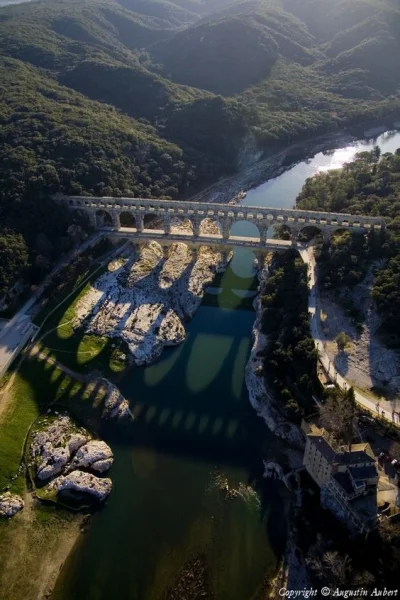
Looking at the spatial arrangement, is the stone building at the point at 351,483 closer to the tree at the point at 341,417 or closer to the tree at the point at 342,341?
the tree at the point at 341,417

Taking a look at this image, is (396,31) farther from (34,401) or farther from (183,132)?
(34,401)

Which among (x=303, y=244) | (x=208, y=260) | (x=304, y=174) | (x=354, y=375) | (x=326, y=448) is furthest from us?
(x=304, y=174)

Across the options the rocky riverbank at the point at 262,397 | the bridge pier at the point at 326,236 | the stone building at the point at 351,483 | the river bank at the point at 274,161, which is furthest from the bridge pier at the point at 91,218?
the stone building at the point at 351,483

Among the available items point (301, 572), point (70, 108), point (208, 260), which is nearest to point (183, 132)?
point (70, 108)

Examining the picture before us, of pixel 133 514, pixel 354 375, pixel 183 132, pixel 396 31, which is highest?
pixel 396 31

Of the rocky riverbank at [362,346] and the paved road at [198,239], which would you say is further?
the paved road at [198,239]

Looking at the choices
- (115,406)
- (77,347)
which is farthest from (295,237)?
(115,406)

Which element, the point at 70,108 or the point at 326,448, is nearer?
the point at 326,448
